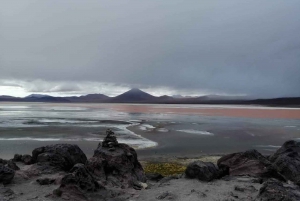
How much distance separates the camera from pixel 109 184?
1145cm

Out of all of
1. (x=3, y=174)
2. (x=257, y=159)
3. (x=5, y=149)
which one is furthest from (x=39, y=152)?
(x=5, y=149)

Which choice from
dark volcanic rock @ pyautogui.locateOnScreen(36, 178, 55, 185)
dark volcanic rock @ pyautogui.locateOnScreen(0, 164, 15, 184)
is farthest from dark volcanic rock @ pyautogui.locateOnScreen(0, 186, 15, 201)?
dark volcanic rock @ pyautogui.locateOnScreen(36, 178, 55, 185)

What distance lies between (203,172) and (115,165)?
374cm

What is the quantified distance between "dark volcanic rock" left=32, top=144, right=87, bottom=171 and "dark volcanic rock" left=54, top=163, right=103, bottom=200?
3018 millimetres

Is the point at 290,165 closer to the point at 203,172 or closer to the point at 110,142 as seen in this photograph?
the point at 203,172

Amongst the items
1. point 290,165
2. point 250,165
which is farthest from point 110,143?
point 290,165

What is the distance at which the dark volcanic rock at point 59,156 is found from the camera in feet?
42.3

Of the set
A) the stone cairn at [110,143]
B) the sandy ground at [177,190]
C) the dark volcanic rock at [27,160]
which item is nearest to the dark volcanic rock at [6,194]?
the sandy ground at [177,190]

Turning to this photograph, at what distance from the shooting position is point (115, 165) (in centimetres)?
1240

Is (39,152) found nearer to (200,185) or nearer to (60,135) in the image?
(200,185)

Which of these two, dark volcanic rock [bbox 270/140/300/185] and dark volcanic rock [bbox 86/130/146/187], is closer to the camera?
dark volcanic rock [bbox 86/130/146/187]

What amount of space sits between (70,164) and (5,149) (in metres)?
13.7

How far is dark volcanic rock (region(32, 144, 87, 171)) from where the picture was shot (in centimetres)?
1290

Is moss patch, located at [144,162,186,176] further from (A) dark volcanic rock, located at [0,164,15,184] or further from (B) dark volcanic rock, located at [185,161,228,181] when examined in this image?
(A) dark volcanic rock, located at [0,164,15,184]
